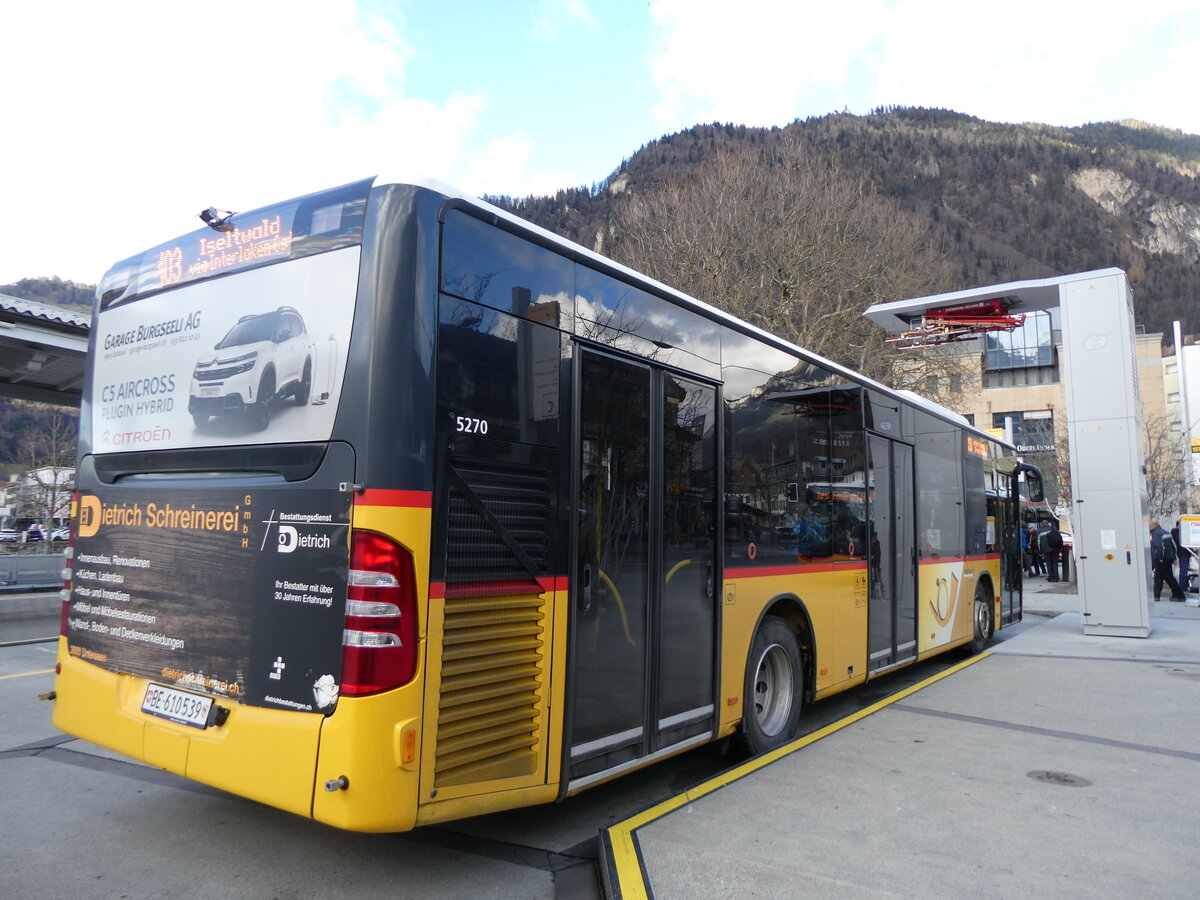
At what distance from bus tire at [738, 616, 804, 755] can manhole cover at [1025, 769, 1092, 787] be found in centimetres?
167

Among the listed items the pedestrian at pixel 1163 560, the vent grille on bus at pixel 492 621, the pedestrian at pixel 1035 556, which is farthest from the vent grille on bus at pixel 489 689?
the pedestrian at pixel 1035 556

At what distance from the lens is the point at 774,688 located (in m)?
6.34

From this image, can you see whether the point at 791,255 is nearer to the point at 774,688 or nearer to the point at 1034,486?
the point at 1034,486

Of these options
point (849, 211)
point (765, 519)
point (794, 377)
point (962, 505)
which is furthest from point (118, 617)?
point (849, 211)

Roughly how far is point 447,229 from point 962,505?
8790mm

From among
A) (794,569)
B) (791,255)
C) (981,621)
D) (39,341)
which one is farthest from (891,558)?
(791,255)

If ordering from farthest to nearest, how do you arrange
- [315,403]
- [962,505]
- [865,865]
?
[962,505] → [865,865] → [315,403]

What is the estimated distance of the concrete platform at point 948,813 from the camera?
3699mm

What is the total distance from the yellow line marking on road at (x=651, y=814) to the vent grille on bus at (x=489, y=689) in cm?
61

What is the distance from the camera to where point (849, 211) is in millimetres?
23250

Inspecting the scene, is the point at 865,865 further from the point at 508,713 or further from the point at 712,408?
the point at 712,408

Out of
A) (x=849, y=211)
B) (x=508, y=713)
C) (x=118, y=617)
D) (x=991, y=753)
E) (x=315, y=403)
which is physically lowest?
(x=991, y=753)

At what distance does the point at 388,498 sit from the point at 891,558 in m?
6.23

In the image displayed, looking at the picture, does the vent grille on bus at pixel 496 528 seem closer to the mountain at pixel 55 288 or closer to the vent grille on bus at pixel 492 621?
the vent grille on bus at pixel 492 621
